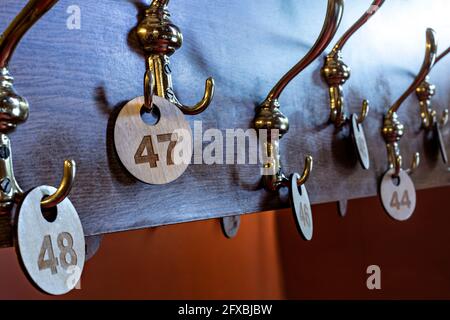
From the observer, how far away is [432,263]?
1.49 m

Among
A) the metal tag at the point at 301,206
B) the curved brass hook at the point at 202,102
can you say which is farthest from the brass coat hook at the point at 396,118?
the curved brass hook at the point at 202,102

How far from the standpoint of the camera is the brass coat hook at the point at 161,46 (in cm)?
46

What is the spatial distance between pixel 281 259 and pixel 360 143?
116cm

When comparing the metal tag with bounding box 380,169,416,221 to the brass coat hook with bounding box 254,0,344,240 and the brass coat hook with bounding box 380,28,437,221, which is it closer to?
the brass coat hook with bounding box 380,28,437,221

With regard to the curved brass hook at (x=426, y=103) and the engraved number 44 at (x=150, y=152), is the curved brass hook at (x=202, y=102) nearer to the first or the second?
the engraved number 44 at (x=150, y=152)

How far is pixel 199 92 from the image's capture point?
0.52 metres

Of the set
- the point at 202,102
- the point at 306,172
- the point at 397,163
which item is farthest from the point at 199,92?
the point at 397,163

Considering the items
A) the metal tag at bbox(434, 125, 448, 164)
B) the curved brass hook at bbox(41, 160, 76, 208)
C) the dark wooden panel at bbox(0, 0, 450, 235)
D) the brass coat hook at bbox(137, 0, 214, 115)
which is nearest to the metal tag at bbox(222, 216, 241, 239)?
the dark wooden panel at bbox(0, 0, 450, 235)

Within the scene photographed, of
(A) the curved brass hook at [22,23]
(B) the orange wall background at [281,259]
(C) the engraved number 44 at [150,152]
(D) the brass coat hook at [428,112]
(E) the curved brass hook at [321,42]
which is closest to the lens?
(A) the curved brass hook at [22,23]

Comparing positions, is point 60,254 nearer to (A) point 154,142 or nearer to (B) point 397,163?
(A) point 154,142

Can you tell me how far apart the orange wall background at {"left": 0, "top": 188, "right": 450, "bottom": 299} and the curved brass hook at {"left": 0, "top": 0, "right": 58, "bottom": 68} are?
2.88ft

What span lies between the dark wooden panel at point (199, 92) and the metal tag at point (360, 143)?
0.02m

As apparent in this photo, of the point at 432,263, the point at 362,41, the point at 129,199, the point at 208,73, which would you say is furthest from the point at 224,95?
the point at 432,263
